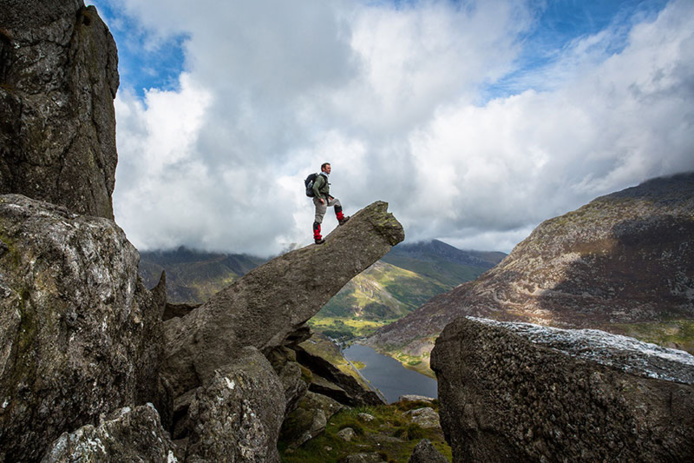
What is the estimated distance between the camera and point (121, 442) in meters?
6.83

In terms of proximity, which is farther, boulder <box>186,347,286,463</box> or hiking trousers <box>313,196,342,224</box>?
hiking trousers <box>313,196,342,224</box>

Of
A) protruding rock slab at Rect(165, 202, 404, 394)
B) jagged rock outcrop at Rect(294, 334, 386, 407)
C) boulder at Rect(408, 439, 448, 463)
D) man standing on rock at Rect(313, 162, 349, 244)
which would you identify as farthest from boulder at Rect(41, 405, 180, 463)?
jagged rock outcrop at Rect(294, 334, 386, 407)

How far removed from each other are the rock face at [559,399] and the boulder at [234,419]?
6.34m

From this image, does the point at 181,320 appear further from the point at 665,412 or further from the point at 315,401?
the point at 665,412

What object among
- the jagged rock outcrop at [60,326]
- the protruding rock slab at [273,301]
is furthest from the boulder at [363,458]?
the jagged rock outcrop at [60,326]

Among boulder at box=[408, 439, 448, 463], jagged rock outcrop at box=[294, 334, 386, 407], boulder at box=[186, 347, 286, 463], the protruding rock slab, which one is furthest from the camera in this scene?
jagged rock outcrop at box=[294, 334, 386, 407]

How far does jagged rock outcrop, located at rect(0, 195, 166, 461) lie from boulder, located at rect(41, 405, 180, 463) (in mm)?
1186

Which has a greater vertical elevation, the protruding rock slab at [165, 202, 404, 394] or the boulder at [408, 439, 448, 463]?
the protruding rock slab at [165, 202, 404, 394]

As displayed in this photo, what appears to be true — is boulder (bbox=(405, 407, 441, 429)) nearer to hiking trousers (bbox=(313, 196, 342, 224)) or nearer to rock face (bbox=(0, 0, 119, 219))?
hiking trousers (bbox=(313, 196, 342, 224))

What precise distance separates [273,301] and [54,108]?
14.4 meters

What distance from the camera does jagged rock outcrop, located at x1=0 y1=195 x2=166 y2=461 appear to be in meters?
6.57

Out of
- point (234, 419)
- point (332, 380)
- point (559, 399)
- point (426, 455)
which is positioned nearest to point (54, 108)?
point (234, 419)

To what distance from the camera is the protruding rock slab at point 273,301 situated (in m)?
18.7

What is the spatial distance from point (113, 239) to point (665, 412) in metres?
13.9
